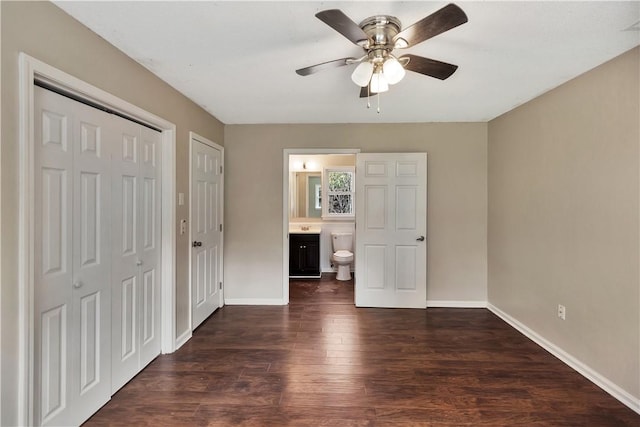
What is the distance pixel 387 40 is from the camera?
1615 millimetres

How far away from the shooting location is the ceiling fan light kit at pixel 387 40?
1.29 m

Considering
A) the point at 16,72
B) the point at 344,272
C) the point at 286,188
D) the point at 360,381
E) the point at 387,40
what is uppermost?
the point at 387,40

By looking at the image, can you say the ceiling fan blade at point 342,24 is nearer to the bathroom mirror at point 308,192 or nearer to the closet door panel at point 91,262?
the closet door panel at point 91,262

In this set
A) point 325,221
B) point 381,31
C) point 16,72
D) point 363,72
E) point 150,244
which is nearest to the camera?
point 16,72

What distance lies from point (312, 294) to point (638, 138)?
354 centimetres

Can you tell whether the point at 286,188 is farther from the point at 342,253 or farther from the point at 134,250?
the point at 134,250

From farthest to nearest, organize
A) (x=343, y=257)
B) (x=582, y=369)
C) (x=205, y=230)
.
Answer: (x=343, y=257), (x=205, y=230), (x=582, y=369)

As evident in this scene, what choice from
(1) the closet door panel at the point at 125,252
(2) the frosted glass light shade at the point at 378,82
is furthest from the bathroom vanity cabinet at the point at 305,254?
(2) the frosted glass light shade at the point at 378,82

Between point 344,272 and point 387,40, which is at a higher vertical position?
point 387,40

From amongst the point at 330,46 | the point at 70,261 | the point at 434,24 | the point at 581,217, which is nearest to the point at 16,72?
the point at 70,261

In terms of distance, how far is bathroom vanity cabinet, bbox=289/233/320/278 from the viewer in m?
5.06

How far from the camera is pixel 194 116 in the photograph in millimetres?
2963

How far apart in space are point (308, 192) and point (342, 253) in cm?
133

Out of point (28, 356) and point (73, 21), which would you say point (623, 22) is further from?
point (28, 356)
